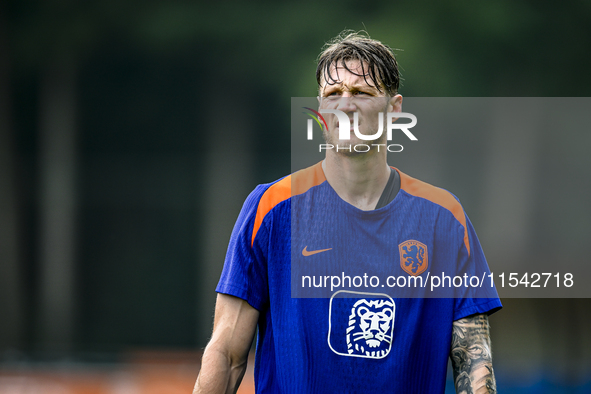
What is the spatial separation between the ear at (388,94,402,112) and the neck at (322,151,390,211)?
7.6 inches

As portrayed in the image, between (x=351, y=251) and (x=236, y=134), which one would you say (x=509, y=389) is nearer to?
(x=236, y=134)

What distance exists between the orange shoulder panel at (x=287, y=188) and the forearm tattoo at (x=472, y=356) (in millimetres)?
758

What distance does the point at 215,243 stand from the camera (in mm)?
5871

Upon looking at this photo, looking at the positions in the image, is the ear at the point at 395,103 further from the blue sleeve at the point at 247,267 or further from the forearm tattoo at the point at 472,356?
the forearm tattoo at the point at 472,356

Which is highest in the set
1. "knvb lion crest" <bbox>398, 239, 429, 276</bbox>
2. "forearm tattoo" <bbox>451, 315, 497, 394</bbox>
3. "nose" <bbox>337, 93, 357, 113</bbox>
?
"nose" <bbox>337, 93, 357, 113</bbox>

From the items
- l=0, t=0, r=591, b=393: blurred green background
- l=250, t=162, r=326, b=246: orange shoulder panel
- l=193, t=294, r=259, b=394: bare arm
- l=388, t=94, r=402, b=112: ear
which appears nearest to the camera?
l=193, t=294, r=259, b=394: bare arm

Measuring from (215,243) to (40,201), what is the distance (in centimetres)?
196

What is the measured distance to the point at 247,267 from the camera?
6.70 ft

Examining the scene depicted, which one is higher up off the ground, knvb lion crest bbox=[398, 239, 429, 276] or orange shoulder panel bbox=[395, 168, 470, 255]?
orange shoulder panel bbox=[395, 168, 470, 255]

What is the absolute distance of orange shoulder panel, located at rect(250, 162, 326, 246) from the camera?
209 centimetres

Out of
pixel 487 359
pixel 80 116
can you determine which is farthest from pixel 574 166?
pixel 80 116

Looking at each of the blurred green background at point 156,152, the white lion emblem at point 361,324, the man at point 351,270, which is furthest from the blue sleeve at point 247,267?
the blurred green background at point 156,152

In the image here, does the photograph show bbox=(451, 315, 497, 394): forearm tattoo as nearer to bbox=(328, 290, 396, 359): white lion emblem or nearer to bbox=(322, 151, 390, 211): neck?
bbox=(328, 290, 396, 359): white lion emblem

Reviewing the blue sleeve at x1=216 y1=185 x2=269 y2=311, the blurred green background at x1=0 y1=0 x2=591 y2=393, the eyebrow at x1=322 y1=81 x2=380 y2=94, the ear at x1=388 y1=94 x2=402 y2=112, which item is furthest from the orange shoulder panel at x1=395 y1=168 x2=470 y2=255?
the blurred green background at x1=0 y1=0 x2=591 y2=393
